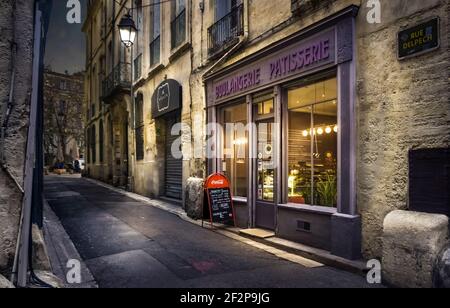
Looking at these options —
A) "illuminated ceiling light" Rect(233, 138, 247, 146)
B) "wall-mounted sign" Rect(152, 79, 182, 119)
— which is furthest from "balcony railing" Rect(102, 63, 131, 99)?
"illuminated ceiling light" Rect(233, 138, 247, 146)

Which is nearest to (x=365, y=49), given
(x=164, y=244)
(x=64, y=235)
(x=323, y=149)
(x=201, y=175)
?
(x=323, y=149)

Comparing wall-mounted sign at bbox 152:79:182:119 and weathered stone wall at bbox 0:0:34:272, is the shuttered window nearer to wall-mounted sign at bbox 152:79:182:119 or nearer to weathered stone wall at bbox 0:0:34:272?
wall-mounted sign at bbox 152:79:182:119

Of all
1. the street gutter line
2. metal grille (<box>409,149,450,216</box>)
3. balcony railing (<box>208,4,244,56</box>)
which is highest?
balcony railing (<box>208,4,244,56</box>)

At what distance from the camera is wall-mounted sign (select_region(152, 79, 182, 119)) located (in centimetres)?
1139

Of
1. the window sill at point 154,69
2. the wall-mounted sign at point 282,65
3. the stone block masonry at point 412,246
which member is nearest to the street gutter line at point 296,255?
the stone block masonry at point 412,246

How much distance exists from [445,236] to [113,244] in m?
5.18

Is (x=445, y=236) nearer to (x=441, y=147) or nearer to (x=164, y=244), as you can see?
(x=441, y=147)

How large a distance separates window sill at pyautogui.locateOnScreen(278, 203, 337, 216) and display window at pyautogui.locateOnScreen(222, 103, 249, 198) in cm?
166

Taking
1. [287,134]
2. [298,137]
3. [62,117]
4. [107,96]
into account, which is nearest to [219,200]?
[287,134]

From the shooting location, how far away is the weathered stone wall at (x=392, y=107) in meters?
4.45

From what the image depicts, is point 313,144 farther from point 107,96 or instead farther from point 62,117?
point 62,117

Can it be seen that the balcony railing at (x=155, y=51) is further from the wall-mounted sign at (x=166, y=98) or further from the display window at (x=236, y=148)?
the display window at (x=236, y=148)

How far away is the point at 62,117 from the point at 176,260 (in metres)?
39.0
